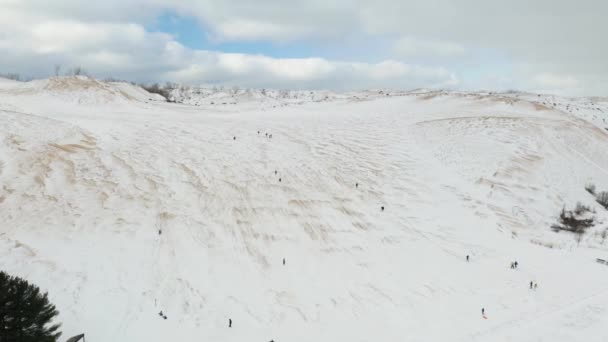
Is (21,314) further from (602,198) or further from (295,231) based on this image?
(602,198)

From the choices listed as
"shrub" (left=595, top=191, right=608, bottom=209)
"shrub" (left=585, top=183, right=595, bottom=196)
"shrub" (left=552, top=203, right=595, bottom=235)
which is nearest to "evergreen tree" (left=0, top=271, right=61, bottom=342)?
"shrub" (left=552, top=203, right=595, bottom=235)

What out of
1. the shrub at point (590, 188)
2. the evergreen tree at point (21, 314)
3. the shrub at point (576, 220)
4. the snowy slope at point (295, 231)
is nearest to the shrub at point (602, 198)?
the shrub at point (590, 188)

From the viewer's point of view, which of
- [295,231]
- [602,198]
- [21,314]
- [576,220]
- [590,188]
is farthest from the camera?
[590,188]

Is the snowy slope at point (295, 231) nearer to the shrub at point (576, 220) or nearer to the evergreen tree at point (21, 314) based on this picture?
the shrub at point (576, 220)

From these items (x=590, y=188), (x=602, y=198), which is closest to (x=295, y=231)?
(x=602, y=198)

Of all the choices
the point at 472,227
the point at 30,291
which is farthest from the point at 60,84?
the point at 472,227
